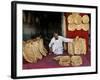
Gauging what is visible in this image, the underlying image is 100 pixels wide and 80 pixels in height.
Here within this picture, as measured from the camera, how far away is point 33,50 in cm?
166

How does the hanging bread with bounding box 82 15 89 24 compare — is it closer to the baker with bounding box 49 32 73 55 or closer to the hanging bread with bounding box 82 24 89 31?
the hanging bread with bounding box 82 24 89 31

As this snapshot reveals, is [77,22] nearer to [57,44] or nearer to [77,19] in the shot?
[77,19]

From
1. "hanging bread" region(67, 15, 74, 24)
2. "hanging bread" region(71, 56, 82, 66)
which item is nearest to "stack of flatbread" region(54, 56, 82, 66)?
"hanging bread" region(71, 56, 82, 66)

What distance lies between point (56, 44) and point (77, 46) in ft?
0.57

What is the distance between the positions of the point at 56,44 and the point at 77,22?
24 cm

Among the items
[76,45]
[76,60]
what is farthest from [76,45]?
[76,60]

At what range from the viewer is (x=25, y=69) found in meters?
1.61

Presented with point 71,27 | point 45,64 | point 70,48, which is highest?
point 71,27

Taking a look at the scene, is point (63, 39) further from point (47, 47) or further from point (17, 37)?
point (17, 37)

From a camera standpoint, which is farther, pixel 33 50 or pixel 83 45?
pixel 83 45

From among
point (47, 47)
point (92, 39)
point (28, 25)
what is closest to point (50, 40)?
point (47, 47)

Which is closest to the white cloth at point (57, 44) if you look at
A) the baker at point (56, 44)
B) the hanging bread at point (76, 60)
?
the baker at point (56, 44)

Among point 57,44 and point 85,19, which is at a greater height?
point 85,19
